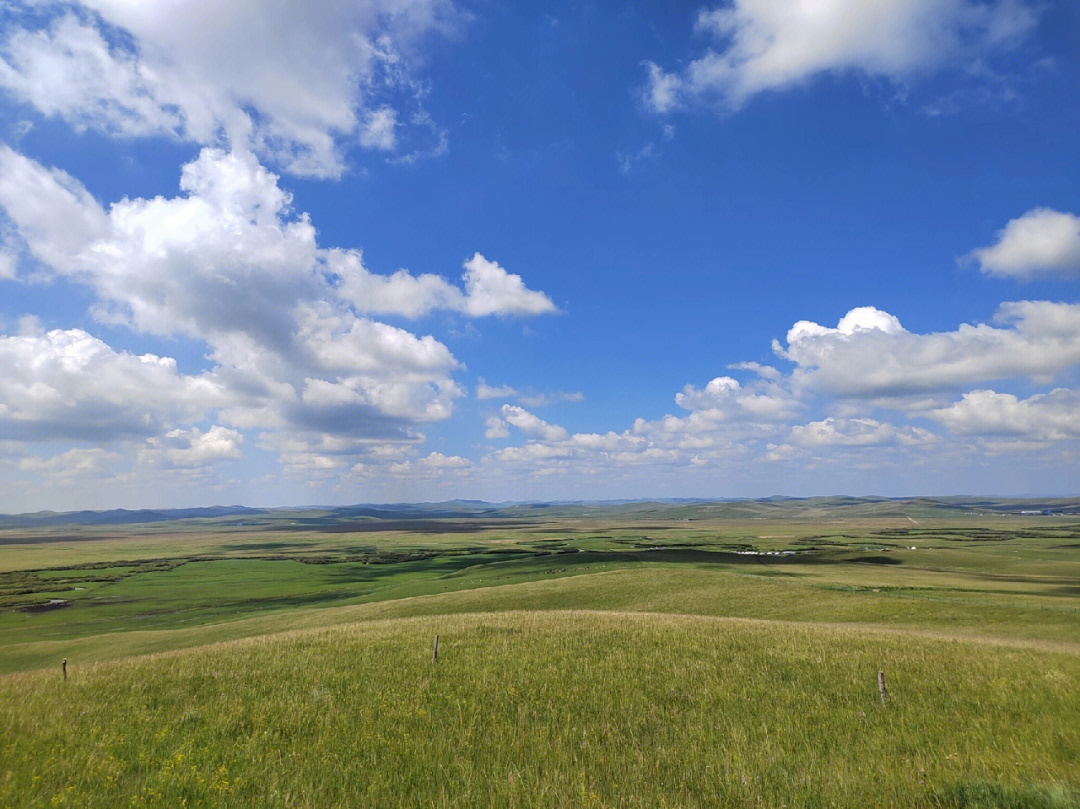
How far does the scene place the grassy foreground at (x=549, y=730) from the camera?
7809 millimetres

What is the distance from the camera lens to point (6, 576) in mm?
129500

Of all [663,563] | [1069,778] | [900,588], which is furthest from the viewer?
[663,563]

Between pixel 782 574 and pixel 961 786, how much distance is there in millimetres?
69894

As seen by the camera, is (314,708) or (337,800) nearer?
(337,800)

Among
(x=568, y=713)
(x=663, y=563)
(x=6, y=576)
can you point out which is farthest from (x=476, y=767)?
(x=6, y=576)

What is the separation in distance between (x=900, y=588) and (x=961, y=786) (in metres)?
58.3

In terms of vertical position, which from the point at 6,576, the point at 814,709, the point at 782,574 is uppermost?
the point at 814,709

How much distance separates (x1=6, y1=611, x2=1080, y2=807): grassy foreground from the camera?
7809mm

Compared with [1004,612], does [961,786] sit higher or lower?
higher

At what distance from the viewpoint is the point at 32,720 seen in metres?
10.3

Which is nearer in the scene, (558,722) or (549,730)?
(549,730)

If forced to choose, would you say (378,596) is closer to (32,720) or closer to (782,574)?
(782,574)

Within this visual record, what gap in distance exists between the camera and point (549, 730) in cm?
1041

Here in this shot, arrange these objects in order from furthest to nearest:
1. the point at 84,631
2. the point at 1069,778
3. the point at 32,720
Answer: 1. the point at 84,631
2. the point at 32,720
3. the point at 1069,778
